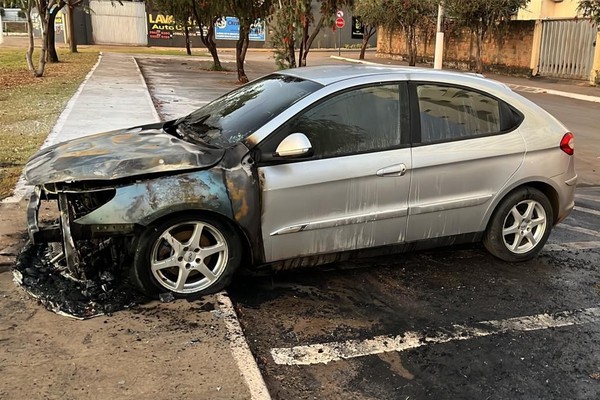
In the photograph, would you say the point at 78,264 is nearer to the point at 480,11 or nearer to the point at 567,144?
the point at 567,144

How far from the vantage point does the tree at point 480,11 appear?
24766 millimetres

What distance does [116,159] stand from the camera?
4000mm

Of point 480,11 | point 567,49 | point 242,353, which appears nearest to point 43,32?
point 480,11

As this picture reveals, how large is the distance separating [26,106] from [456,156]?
445 inches

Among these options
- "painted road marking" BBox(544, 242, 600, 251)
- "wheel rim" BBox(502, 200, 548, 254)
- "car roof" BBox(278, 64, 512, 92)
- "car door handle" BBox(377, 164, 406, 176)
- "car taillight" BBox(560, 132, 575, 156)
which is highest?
"car roof" BBox(278, 64, 512, 92)

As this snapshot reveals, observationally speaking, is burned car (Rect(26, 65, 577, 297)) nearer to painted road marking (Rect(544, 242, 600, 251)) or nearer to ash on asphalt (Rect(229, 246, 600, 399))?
ash on asphalt (Rect(229, 246, 600, 399))

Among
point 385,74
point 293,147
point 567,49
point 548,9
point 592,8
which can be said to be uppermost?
point 548,9

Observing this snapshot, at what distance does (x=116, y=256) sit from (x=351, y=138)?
1.93 m

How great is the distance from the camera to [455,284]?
457 centimetres

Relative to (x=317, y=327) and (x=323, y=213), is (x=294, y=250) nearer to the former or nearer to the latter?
(x=323, y=213)

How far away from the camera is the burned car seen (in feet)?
12.8

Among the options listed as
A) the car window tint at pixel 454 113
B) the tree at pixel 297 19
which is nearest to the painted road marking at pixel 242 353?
the car window tint at pixel 454 113

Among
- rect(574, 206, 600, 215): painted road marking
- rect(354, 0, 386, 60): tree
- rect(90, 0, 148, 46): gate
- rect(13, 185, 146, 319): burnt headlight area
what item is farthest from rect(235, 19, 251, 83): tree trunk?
rect(90, 0, 148, 46): gate

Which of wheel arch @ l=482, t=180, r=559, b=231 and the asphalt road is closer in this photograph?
the asphalt road
